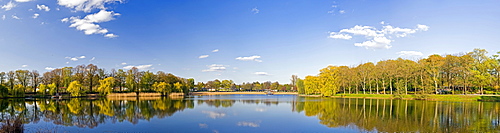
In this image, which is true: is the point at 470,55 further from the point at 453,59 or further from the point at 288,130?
the point at 288,130

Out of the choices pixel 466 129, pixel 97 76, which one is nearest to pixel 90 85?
pixel 97 76

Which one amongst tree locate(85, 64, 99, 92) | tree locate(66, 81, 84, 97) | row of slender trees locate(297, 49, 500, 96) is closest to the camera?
row of slender trees locate(297, 49, 500, 96)

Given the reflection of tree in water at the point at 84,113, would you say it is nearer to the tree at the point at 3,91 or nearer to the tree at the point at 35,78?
the tree at the point at 3,91

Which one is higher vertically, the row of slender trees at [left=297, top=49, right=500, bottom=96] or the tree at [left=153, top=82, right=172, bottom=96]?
the row of slender trees at [left=297, top=49, right=500, bottom=96]

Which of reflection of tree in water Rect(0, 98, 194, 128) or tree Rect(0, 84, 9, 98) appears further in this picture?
tree Rect(0, 84, 9, 98)

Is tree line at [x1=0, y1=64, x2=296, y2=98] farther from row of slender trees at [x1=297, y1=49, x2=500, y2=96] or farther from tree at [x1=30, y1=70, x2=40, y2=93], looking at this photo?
row of slender trees at [x1=297, y1=49, x2=500, y2=96]

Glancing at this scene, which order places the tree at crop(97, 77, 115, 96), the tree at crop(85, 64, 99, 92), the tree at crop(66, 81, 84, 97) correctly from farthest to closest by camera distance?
the tree at crop(85, 64, 99, 92) → the tree at crop(97, 77, 115, 96) → the tree at crop(66, 81, 84, 97)

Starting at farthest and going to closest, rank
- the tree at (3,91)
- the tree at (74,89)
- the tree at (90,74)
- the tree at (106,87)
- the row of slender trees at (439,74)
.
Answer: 1. the tree at (90,74)
2. the tree at (106,87)
3. the tree at (74,89)
4. the tree at (3,91)
5. the row of slender trees at (439,74)

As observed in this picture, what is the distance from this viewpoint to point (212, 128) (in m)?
16.5

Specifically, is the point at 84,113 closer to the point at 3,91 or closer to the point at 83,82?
the point at 3,91

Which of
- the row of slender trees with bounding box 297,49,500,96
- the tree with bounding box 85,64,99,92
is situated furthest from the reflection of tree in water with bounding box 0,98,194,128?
the row of slender trees with bounding box 297,49,500,96

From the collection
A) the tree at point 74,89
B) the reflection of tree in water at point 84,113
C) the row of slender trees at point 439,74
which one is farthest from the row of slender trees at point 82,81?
the row of slender trees at point 439,74

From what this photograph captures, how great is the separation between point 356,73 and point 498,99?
989 inches

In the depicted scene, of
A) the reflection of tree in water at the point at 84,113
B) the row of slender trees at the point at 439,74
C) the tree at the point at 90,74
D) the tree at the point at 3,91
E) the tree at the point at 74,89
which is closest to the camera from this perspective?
the reflection of tree in water at the point at 84,113
